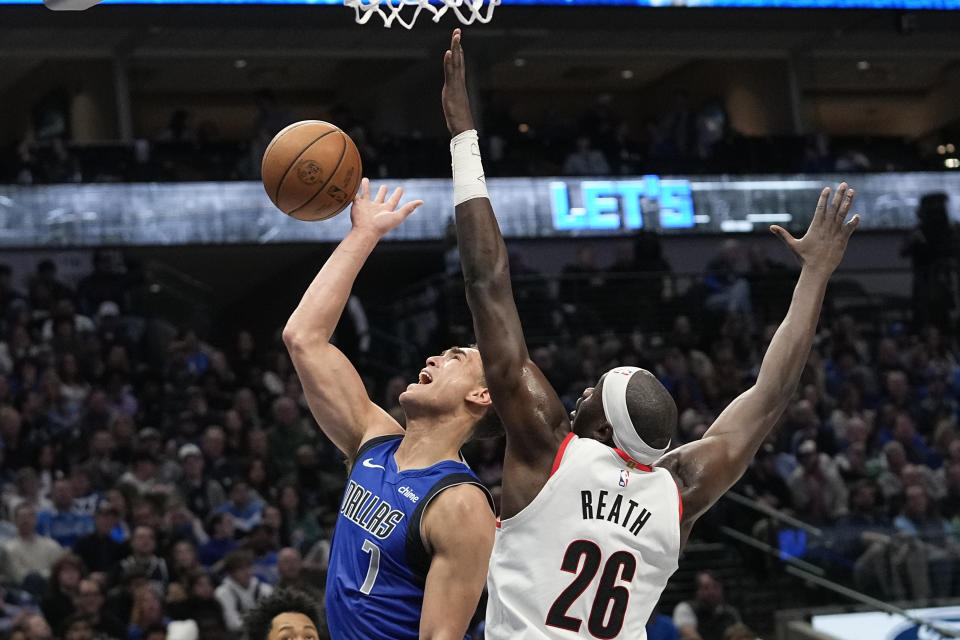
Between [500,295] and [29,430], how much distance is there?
9.44 metres

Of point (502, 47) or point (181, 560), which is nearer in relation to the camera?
point (181, 560)

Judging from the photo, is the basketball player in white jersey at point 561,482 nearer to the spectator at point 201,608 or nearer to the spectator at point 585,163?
the spectator at point 201,608

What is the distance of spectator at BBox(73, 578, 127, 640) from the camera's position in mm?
9297

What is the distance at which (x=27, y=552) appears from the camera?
10156 millimetres

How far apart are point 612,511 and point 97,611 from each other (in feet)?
20.9

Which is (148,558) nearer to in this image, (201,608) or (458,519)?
(201,608)

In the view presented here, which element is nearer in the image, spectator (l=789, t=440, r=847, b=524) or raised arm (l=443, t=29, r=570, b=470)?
raised arm (l=443, t=29, r=570, b=470)

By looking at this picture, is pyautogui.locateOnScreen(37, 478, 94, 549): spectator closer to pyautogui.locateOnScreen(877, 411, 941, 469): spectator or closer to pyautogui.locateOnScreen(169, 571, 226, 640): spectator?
pyautogui.locateOnScreen(169, 571, 226, 640): spectator

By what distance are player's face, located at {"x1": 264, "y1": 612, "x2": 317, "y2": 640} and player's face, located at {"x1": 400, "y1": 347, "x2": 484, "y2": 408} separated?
1143 mm

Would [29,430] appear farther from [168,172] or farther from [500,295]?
[500,295]

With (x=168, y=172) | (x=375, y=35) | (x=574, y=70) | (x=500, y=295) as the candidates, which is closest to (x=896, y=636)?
(x=500, y=295)

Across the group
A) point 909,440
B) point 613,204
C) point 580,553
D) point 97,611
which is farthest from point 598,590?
point 613,204

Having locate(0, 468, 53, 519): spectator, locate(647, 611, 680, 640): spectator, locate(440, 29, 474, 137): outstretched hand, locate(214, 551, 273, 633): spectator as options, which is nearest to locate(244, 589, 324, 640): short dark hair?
locate(440, 29, 474, 137): outstretched hand

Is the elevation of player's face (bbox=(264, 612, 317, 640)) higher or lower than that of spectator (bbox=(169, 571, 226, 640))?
higher
